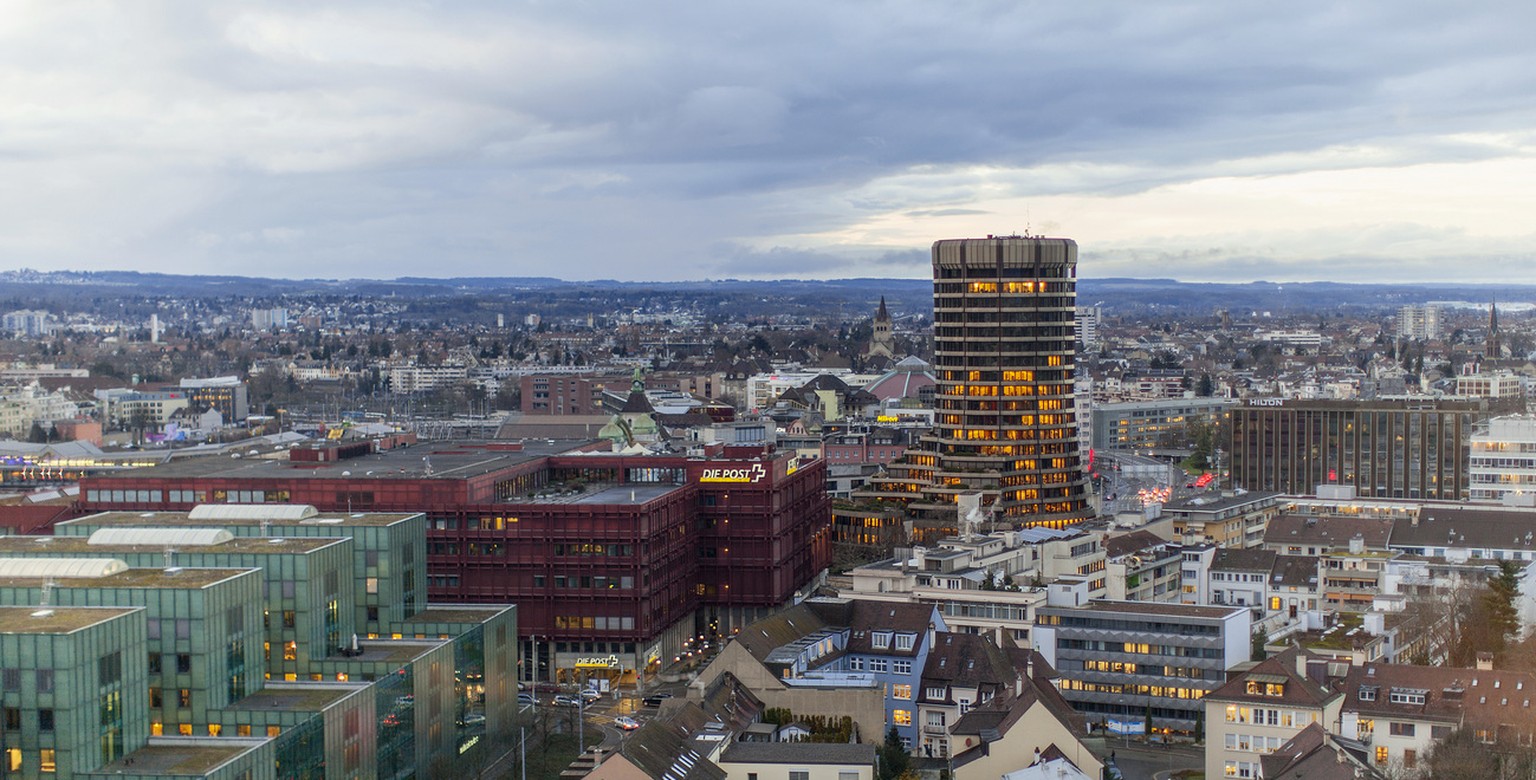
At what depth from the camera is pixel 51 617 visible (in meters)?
62.1

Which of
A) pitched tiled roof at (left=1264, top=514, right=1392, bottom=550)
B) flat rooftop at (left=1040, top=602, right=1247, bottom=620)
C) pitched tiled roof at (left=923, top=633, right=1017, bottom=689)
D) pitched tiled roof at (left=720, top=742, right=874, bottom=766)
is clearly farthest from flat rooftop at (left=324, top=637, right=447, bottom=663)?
pitched tiled roof at (left=1264, top=514, right=1392, bottom=550)

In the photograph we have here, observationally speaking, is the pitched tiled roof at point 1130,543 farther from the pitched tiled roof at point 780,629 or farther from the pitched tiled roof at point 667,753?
the pitched tiled roof at point 667,753

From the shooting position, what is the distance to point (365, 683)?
234 ft

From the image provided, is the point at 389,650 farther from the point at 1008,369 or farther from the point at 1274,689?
the point at 1008,369

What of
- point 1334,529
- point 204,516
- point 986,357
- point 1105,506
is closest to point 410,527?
point 204,516

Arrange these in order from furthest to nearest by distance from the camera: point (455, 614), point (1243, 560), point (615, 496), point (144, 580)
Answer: point (1243, 560)
point (615, 496)
point (455, 614)
point (144, 580)

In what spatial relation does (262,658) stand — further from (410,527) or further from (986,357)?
(986,357)

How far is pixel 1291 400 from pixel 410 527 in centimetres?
12290

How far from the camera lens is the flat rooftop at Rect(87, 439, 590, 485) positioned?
10694 cm

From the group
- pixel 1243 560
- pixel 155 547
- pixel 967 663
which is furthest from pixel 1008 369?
pixel 155 547

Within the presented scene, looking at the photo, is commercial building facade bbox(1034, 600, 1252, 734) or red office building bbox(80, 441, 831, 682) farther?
red office building bbox(80, 441, 831, 682)

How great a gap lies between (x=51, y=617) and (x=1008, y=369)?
10457 cm

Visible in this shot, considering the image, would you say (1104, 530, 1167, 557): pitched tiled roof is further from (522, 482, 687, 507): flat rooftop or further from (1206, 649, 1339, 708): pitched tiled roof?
(1206, 649, 1339, 708): pitched tiled roof

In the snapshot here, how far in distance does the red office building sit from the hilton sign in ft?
0.27
